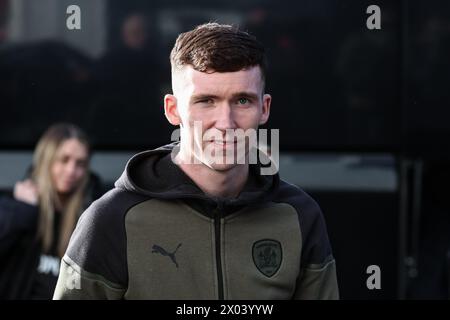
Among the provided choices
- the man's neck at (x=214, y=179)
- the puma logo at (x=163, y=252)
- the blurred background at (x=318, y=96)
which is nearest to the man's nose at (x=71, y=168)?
the blurred background at (x=318, y=96)

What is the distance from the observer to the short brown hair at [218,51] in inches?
69.6

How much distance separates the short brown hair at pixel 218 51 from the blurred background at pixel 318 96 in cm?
202

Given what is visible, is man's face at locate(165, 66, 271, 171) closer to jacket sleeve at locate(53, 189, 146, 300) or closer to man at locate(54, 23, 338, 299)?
man at locate(54, 23, 338, 299)

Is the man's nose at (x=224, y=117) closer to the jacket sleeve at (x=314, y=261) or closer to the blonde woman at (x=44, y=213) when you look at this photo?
the jacket sleeve at (x=314, y=261)

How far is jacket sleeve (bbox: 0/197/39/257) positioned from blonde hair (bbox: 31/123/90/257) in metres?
0.03

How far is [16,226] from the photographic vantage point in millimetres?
3686

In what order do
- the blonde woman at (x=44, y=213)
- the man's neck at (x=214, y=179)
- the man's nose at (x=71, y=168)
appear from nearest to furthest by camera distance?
1. the man's neck at (x=214, y=179)
2. the blonde woman at (x=44, y=213)
3. the man's nose at (x=71, y=168)

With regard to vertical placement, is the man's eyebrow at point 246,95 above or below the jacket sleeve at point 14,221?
above

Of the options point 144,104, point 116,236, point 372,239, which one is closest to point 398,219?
point 372,239

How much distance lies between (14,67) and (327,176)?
128cm

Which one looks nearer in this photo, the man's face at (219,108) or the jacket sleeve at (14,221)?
the man's face at (219,108)
